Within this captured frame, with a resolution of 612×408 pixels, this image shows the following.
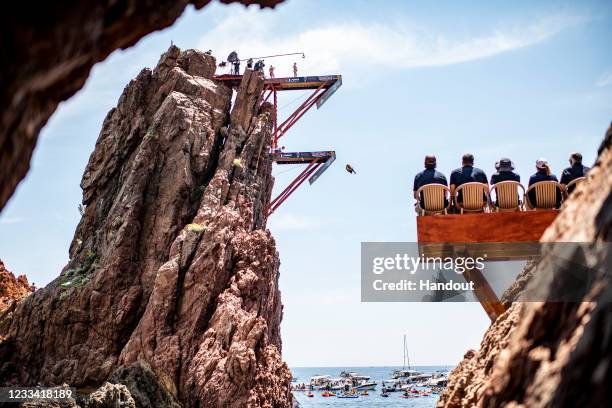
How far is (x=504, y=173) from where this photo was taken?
12680mm

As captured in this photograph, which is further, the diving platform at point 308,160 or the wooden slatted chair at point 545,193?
the diving platform at point 308,160

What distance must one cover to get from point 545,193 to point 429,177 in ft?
6.40

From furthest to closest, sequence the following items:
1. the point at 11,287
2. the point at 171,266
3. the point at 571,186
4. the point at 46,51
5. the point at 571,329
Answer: the point at 11,287, the point at 171,266, the point at 571,186, the point at 571,329, the point at 46,51

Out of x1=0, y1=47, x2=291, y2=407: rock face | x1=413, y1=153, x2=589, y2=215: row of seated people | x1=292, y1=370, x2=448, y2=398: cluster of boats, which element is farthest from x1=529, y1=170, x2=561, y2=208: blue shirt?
x1=292, y1=370, x2=448, y2=398: cluster of boats

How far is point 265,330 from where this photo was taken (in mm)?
29422

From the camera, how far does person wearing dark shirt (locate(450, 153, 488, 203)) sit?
492 inches

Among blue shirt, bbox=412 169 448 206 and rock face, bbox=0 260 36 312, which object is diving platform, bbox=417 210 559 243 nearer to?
blue shirt, bbox=412 169 448 206

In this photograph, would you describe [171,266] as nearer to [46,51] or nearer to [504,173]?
[504,173]

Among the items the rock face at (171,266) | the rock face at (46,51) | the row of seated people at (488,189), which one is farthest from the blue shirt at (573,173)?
the rock face at (171,266)

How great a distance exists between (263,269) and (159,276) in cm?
515

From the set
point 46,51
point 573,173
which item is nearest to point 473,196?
point 573,173

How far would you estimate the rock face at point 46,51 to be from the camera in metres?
4.04

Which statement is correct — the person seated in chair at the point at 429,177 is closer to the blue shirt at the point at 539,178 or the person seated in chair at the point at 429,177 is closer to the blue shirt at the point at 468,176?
the blue shirt at the point at 468,176

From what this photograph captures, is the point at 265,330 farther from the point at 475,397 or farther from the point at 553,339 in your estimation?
the point at 553,339
